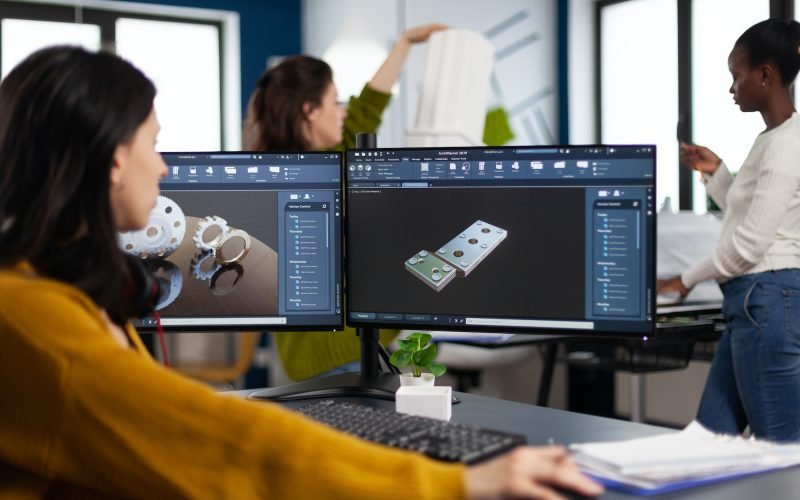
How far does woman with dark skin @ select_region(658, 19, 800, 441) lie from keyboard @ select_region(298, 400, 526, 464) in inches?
53.7

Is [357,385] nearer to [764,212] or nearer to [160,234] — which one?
[160,234]

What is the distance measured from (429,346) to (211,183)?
0.48 meters

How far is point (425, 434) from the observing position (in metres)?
1.16

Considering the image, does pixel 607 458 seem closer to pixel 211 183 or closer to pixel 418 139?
pixel 211 183

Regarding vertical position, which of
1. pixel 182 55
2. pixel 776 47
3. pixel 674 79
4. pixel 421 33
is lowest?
→ pixel 776 47

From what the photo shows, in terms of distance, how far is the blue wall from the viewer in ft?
19.3

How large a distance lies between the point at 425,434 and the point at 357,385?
23.0 inches

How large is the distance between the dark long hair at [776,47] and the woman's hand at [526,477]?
1771mm

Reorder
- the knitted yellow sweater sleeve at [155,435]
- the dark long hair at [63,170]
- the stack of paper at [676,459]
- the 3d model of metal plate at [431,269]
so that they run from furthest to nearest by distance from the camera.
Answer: the 3d model of metal plate at [431,269]
the stack of paper at [676,459]
the dark long hair at [63,170]
the knitted yellow sweater sleeve at [155,435]

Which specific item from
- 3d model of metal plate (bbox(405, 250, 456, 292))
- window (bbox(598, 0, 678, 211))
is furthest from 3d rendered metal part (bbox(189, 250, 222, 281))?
window (bbox(598, 0, 678, 211))

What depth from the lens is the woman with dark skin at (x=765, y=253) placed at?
2.30 m

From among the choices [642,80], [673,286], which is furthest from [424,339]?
[642,80]

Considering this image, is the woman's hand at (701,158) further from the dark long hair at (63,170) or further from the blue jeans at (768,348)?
the dark long hair at (63,170)

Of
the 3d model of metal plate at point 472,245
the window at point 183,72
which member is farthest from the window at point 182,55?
the 3d model of metal plate at point 472,245
